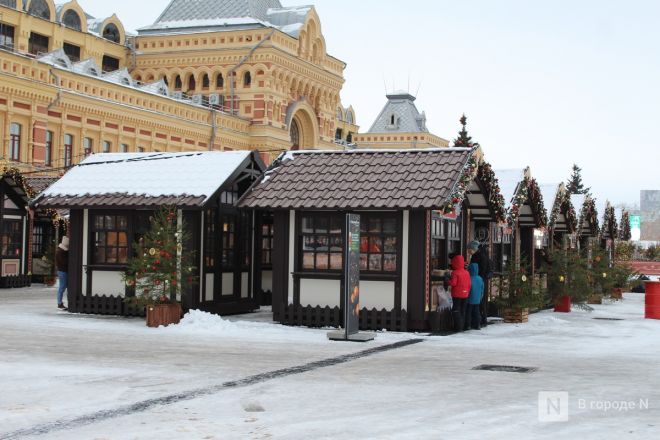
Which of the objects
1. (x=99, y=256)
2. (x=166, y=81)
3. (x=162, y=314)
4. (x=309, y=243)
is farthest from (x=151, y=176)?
(x=166, y=81)

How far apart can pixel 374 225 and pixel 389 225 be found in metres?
0.30

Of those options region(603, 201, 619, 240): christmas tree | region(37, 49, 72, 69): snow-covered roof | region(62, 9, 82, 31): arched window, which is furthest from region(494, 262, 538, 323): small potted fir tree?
region(62, 9, 82, 31): arched window

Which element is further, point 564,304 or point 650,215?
point 650,215

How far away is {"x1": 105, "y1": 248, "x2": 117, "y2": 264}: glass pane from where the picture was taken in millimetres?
20812

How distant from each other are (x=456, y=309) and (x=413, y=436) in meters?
10.5

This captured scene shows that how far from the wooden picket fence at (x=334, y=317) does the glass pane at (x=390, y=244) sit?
3.84 feet

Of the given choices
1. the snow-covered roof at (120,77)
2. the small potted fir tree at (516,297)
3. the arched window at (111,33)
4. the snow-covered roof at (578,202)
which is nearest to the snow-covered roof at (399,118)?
the arched window at (111,33)

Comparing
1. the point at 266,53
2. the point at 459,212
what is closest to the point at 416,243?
the point at 459,212

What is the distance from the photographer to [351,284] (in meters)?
16.5

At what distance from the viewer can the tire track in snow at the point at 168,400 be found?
27.2ft

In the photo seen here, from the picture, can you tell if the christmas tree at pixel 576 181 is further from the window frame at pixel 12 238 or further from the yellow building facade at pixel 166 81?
the window frame at pixel 12 238

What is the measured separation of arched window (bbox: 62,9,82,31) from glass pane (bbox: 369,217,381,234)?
4255cm

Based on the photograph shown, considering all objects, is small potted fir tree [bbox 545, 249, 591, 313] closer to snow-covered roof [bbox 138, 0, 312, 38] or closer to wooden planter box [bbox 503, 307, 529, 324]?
wooden planter box [bbox 503, 307, 529, 324]

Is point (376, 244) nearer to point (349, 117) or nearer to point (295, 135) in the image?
point (295, 135)
